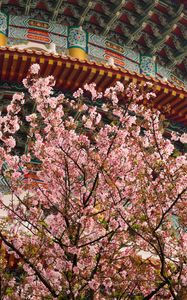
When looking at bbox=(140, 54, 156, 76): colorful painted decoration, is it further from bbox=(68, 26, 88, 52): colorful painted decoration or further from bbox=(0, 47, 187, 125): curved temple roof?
bbox=(0, 47, 187, 125): curved temple roof

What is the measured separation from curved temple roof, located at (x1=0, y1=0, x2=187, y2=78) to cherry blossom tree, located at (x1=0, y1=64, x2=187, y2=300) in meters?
8.48

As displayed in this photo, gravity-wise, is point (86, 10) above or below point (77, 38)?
above

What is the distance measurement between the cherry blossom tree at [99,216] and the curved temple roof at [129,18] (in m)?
8.48

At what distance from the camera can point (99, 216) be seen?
6.96m

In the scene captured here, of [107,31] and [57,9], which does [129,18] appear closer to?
[107,31]

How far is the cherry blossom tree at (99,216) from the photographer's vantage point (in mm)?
6066

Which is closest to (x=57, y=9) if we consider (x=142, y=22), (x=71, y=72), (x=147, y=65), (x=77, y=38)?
(x=77, y=38)

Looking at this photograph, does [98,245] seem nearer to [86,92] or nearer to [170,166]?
[170,166]

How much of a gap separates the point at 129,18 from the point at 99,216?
9709mm

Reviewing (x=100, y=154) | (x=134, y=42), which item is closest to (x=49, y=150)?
(x=100, y=154)

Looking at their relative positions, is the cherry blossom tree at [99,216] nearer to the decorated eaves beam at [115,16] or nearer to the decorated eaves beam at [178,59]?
the decorated eaves beam at [115,16]

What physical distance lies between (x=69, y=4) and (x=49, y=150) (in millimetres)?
9291

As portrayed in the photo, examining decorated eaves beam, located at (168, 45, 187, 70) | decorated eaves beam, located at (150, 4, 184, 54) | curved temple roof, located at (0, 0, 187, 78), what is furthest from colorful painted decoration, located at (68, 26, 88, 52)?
decorated eaves beam, located at (168, 45, 187, 70)

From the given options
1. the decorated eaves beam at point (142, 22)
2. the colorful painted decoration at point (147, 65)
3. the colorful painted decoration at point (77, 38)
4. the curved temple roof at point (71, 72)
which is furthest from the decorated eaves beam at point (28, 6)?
the curved temple roof at point (71, 72)
